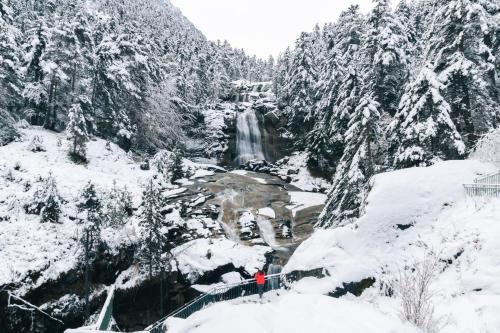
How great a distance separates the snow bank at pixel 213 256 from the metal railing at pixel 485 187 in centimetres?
1550

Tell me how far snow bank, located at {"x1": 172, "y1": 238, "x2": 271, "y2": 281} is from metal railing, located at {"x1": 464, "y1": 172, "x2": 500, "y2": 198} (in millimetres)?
15499

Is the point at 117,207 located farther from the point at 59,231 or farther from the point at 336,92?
the point at 336,92

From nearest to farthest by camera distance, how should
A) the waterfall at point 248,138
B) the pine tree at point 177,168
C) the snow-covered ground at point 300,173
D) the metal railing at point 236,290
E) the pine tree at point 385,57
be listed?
1. the metal railing at point 236,290
2. the pine tree at point 385,57
3. the pine tree at point 177,168
4. the snow-covered ground at point 300,173
5. the waterfall at point 248,138

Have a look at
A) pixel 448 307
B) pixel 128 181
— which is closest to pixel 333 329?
pixel 448 307

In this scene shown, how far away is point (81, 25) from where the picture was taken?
4531 centimetres

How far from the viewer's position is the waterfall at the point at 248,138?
57.1m

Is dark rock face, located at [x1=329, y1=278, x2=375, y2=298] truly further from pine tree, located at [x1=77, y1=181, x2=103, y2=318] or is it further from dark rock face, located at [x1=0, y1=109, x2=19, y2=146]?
dark rock face, located at [x1=0, y1=109, x2=19, y2=146]

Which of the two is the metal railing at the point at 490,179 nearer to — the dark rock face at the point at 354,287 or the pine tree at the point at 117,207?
the dark rock face at the point at 354,287

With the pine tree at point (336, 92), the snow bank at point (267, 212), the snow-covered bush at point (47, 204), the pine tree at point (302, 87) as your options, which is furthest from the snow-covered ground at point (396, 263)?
the pine tree at point (302, 87)

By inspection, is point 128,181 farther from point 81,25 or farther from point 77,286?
point 81,25

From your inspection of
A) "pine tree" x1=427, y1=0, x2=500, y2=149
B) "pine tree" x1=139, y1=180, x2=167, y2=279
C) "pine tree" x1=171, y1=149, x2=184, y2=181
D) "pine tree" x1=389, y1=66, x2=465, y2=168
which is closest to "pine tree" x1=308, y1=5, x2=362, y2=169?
"pine tree" x1=427, y1=0, x2=500, y2=149

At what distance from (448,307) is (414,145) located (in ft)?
48.7

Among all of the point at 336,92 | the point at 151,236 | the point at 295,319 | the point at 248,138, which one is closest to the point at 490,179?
the point at 295,319

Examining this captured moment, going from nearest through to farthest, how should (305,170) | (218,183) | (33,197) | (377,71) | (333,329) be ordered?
(333,329) → (33,197) → (377,71) → (218,183) → (305,170)
